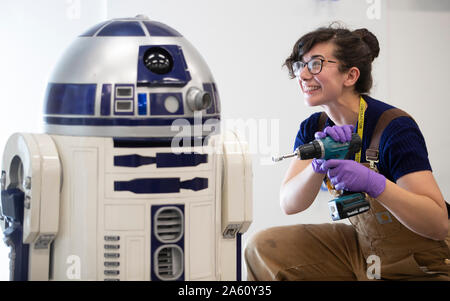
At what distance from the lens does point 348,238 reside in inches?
88.4

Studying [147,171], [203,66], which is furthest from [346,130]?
[147,171]

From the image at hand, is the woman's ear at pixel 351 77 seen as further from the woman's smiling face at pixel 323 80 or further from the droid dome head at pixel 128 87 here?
the droid dome head at pixel 128 87

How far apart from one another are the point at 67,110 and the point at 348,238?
1070 mm

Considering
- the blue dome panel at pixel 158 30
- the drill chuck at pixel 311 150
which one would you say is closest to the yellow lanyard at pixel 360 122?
the drill chuck at pixel 311 150

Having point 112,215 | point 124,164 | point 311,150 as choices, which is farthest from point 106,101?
point 311,150

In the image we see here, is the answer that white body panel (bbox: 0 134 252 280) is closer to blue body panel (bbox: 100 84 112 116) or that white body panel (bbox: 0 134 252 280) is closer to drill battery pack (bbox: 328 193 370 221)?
blue body panel (bbox: 100 84 112 116)

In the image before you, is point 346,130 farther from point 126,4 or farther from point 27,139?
point 126,4

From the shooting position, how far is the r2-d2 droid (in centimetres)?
169

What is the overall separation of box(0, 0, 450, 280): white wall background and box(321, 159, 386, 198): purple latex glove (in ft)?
5.40

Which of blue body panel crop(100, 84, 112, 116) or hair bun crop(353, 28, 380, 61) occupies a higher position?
hair bun crop(353, 28, 380, 61)

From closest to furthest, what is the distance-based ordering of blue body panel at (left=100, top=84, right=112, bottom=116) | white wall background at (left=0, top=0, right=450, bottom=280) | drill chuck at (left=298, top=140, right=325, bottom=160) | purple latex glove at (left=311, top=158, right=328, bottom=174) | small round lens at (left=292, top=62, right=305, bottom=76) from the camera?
blue body panel at (left=100, top=84, right=112, bottom=116) → drill chuck at (left=298, top=140, right=325, bottom=160) → purple latex glove at (left=311, top=158, right=328, bottom=174) → small round lens at (left=292, top=62, right=305, bottom=76) → white wall background at (left=0, top=0, right=450, bottom=280)

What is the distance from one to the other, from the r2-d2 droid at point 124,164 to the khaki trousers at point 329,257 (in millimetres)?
455

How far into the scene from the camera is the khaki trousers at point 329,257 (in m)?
2.03

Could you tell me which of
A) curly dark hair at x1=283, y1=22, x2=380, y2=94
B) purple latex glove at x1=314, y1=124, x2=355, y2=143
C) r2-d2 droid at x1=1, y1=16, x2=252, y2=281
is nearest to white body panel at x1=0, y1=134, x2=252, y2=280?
r2-d2 droid at x1=1, y1=16, x2=252, y2=281
